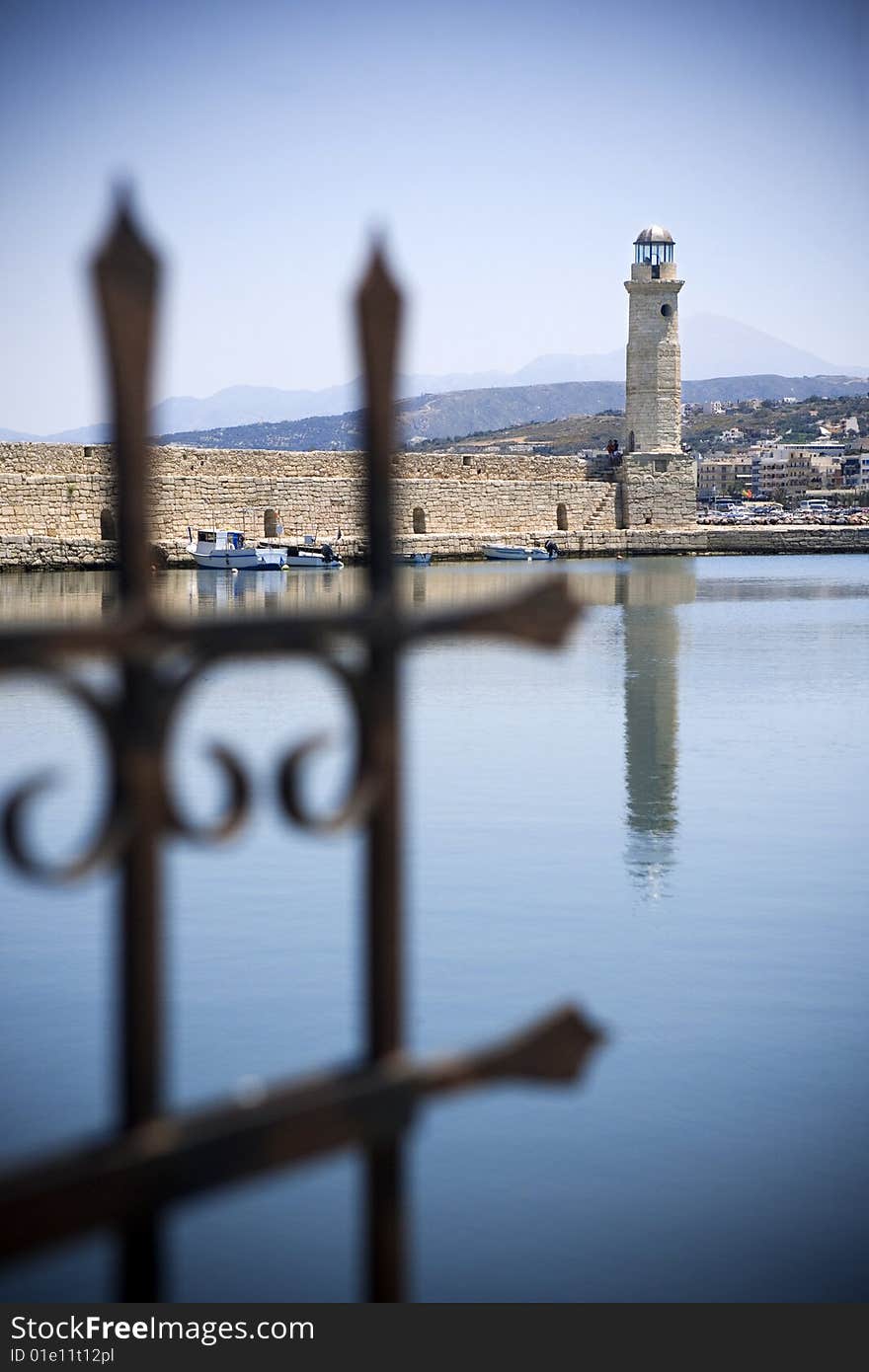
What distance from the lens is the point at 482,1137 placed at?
397 cm

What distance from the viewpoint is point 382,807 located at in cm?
130

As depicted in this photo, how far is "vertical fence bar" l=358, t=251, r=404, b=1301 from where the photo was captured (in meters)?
1.29

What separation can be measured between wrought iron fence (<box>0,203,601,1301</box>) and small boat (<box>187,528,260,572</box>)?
2781 centimetres

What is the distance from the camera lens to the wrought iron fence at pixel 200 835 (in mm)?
1124

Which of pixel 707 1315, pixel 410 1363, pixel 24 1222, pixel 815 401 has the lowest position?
pixel 707 1315

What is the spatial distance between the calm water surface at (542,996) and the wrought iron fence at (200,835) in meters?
0.10

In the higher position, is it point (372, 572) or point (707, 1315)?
point (372, 572)

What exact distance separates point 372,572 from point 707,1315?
234 centimetres

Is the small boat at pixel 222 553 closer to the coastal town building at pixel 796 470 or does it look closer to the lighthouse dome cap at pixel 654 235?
the lighthouse dome cap at pixel 654 235

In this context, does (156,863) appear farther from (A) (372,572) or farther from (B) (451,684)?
(B) (451,684)

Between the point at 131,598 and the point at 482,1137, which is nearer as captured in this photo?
the point at 131,598

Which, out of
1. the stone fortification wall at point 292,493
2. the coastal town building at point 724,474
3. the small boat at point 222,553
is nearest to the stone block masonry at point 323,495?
the stone fortification wall at point 292,493

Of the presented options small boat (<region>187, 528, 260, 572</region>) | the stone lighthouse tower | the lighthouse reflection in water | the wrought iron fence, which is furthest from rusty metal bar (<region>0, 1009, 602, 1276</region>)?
the stone lighthouse tower

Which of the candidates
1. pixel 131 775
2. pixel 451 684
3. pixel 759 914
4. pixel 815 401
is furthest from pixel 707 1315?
pixel 815 401
